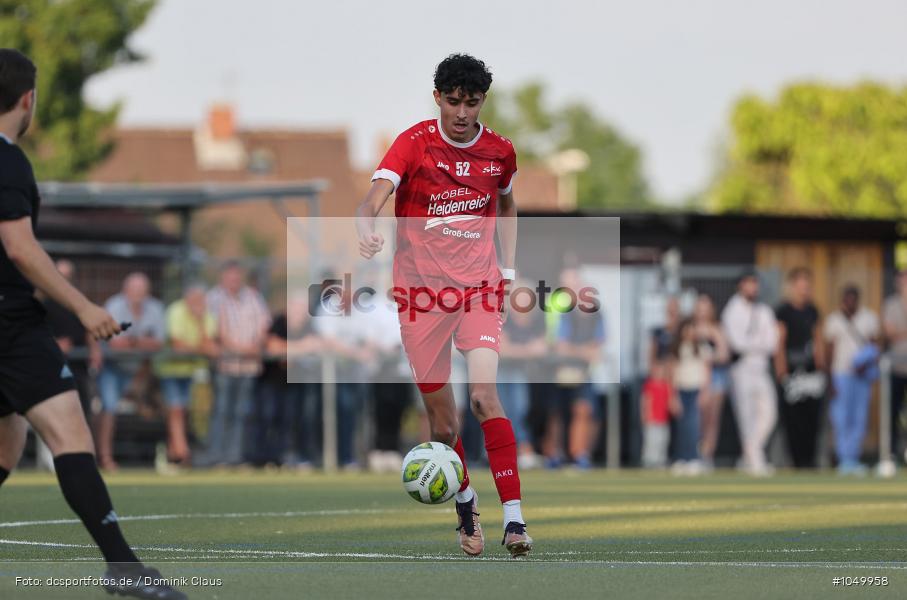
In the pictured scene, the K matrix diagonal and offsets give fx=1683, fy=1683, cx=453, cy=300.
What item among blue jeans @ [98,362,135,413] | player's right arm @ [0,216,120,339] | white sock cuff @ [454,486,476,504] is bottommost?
white sock cuff @ [454,486,476,504]

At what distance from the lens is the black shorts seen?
614 centimetres

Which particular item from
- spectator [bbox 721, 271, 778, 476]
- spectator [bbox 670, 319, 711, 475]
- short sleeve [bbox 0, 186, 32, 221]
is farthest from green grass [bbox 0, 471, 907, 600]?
spectator [bbox 721, 271, 778, 476]

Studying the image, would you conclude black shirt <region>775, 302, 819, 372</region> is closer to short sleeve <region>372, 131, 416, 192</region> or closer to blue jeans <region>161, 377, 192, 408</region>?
blue jeans <region>161, 377, 192, 408</region>

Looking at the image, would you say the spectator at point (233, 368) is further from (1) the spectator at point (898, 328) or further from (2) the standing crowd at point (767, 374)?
(1) the spectator at point (898, 328)

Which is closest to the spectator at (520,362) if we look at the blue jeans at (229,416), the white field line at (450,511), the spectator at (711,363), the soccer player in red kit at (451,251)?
the spectator at (711,363)

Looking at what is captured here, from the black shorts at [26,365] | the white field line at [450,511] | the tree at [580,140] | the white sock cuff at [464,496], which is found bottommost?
the white field line at [450,511]

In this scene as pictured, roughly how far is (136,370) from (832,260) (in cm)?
1122

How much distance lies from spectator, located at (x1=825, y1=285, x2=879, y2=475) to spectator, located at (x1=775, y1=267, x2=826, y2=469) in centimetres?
27

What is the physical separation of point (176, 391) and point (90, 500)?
13.7 metres

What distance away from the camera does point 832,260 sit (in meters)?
26.0

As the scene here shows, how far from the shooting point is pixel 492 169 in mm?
8844

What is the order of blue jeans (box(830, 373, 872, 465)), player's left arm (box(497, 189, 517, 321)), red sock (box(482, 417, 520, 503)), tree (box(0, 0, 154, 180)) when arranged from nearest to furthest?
red sock (box(482, 417, 520, 503))
player's left arm (box(497, 189, 517, 321))
blue jeans (box(830, 373, 872, 465))
tree (box(0, 0, 154, 180))

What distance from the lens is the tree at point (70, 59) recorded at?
100ft

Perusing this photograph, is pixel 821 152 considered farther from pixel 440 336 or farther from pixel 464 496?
pixel 464 496
